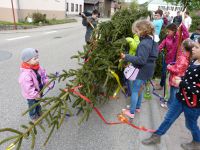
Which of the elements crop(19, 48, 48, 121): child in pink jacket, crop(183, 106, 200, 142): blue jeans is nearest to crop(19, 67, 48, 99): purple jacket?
crop(19, 48, 48, 121): child in pink jacket

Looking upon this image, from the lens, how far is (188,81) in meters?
2.83

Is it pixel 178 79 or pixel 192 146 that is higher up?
pixel 178 79

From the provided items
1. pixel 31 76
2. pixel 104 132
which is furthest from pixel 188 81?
pixel 31 76

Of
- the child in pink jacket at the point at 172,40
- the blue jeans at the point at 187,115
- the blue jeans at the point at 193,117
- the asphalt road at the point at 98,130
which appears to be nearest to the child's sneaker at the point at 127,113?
the asphalt road at the point at 98,130

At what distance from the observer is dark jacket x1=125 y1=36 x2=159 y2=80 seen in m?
3.38

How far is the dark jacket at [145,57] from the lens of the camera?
338 centimetres

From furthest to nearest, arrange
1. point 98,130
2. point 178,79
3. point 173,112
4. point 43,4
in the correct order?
1. point 43,4
2. point 98,130
3. point 173,112
4. point 178,79

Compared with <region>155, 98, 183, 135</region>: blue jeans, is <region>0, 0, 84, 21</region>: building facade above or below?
above

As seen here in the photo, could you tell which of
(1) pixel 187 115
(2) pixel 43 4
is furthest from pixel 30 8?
(1) pixel 187 115

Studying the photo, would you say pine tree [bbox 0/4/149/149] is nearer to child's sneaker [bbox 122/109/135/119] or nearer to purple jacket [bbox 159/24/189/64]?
child's sneaker [bbox 122/109/135/119]

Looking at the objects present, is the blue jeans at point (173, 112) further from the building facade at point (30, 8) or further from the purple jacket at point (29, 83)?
the building facade at point (30, 8)

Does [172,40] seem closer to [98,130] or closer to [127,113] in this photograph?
[127,113]

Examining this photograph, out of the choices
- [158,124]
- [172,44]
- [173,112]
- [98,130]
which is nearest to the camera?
[173,112]

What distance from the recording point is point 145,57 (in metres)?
3.40
